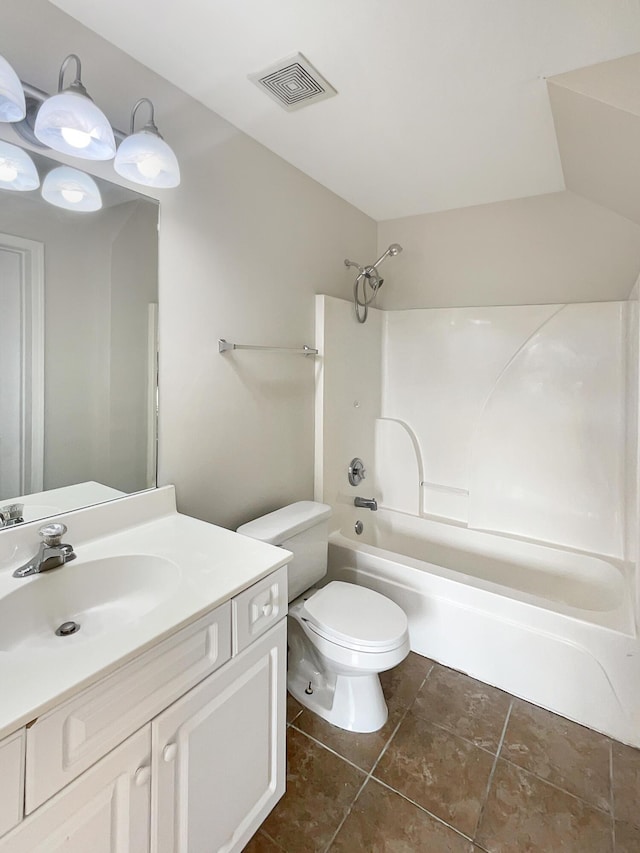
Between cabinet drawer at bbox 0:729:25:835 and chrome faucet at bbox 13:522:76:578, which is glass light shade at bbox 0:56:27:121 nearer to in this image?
chrome faucet at bbox 13:522:76:578

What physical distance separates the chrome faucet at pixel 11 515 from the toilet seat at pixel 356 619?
106 centimetres

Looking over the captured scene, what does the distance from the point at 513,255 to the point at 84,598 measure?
2.63 meters

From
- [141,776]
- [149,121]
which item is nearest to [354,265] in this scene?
[149,121]

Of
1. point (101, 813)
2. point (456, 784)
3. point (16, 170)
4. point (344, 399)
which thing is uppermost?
point (16, 170)

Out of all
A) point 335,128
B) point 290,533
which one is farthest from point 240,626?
point 335,128

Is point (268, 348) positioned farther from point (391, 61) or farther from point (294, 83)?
point (391, 61)

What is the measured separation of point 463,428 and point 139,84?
225cm

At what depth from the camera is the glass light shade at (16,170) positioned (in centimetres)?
111

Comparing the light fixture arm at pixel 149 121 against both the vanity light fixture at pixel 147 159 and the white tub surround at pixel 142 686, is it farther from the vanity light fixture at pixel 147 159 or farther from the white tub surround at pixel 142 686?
the white tub surround at pixel 142 686

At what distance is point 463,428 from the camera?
2660mm

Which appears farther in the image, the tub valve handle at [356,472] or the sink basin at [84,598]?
the tub valve handle at [356,472]

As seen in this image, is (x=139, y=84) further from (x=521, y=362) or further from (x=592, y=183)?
(x=521, y=362)

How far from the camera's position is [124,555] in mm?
1226

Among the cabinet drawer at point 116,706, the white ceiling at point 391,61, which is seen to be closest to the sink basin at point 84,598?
the cabinet drawer at point 116,706
